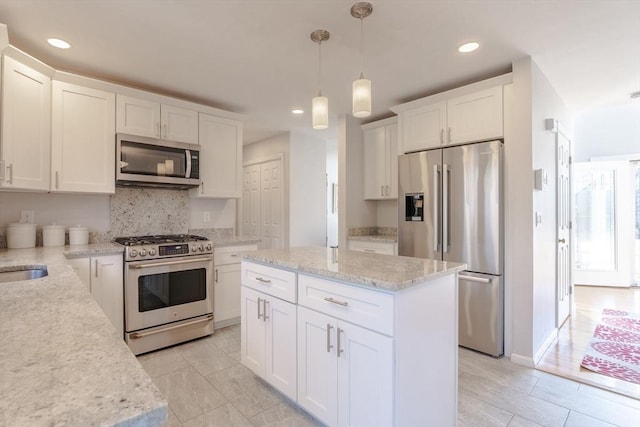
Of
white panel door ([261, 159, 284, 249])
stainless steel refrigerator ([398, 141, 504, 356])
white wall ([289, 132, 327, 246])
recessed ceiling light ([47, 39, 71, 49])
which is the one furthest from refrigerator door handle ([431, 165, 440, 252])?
recessed ceiling light ([47, 39, 71, 49])

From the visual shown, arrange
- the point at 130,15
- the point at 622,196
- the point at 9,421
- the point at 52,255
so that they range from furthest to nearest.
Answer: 1. the point at 622,196
2. the point at 52,255
3. the point at 130,15
4. the point at 9,421

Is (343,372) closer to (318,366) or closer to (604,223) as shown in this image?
(318,366)

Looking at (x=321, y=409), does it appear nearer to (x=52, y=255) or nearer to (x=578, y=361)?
(x=52, y=255)

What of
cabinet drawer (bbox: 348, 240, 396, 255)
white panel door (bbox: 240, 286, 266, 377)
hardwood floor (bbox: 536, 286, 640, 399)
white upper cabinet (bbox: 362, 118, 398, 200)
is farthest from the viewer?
white upper cabinet (bbox: 362, 118, 398, 200)

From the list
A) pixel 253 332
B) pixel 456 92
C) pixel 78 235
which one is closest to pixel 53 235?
pixel 78 235

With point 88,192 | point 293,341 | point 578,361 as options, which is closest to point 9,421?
point 293,341

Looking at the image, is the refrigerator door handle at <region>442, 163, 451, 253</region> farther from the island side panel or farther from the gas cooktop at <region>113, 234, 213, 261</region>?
the gas cooktop at <region>113, 234, 213, 261</region>

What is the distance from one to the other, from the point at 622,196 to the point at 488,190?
12.9ft

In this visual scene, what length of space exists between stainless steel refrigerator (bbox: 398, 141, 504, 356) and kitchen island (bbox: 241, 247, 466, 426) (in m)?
1.20

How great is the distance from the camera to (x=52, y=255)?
2.23 metres

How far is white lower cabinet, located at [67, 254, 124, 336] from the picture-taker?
98.9 inches

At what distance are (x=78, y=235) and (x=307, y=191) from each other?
309 centimetres

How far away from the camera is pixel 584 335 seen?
3135 millimetres

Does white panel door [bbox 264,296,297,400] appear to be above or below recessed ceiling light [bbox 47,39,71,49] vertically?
below
